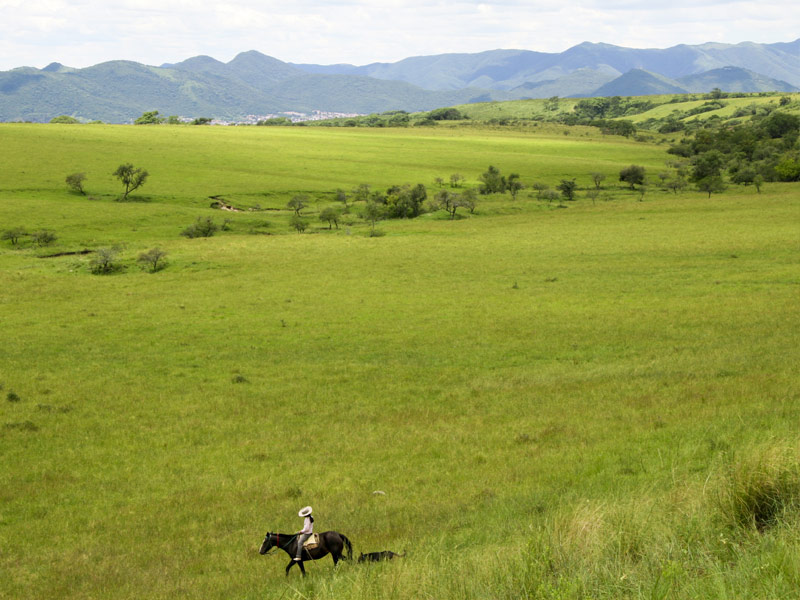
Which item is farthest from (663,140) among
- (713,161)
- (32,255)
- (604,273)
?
(32,255)

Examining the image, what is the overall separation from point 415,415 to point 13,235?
53782mm

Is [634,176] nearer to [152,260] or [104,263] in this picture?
[152,260]

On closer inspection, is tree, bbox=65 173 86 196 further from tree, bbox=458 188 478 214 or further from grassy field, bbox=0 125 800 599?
tree, bbox=458 188 478 214

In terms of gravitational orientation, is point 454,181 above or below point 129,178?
below

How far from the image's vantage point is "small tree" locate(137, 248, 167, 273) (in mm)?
50719

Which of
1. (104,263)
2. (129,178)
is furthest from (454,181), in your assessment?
(104,263)

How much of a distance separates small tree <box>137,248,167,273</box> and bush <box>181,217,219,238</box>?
14.2 m

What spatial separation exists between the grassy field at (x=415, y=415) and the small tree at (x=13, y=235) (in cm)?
554

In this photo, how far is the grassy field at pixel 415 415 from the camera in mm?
7992

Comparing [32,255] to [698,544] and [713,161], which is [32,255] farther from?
[713,161]

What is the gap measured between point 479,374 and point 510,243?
3450cm

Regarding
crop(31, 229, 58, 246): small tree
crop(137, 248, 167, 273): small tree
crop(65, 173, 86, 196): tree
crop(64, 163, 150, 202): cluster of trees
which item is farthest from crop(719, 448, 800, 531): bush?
crop(65, 173, 86, 196): tree

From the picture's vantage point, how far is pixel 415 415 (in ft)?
64.7

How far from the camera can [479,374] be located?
24250 millimetres
